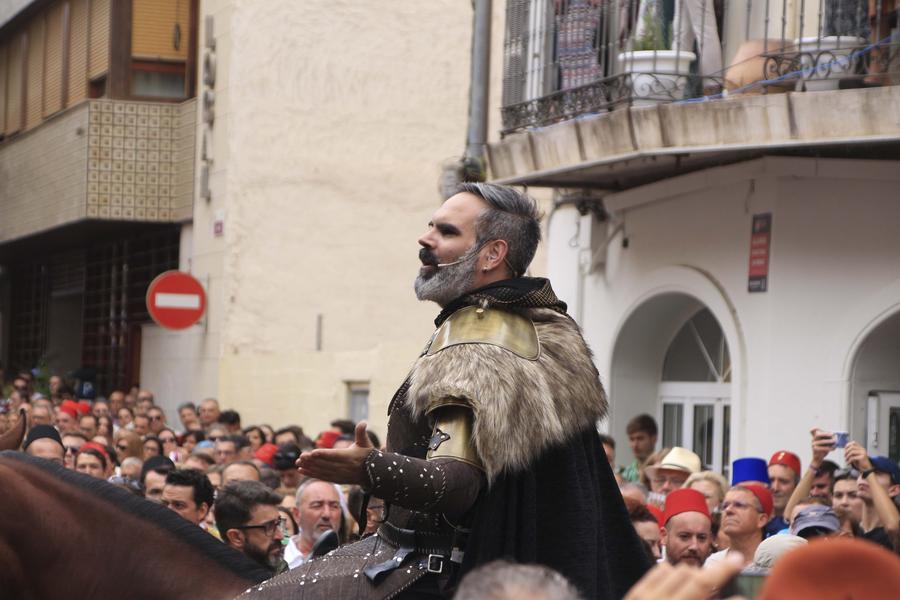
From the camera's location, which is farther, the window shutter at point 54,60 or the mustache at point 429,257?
the window shutter at point 54,60

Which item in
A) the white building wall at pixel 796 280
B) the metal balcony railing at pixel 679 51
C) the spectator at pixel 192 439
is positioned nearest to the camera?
the metal balcony railing at pixel 679 51

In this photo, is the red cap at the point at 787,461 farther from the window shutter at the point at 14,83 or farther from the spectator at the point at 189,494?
the window shutter at the point at 14,83

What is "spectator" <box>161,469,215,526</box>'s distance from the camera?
8.02 metres

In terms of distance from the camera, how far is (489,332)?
4.36m

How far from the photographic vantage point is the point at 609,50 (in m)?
13.4

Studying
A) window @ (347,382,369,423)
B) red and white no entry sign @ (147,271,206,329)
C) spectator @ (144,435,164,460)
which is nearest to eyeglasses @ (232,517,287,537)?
spectator @ (144,435,164,460)

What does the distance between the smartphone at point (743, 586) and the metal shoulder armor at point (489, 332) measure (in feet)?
6.04

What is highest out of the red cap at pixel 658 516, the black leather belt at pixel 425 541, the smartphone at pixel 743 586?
the smartphone at pixel 743 586

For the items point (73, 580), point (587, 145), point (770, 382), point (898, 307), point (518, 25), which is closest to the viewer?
point (73, 580)

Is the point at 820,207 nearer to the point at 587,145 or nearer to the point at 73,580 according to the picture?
the point at 587,145

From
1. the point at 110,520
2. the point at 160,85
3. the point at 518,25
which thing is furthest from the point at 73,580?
the point at 160,85

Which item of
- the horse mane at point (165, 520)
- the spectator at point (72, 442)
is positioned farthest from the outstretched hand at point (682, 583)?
the spectator at point (72, 442)

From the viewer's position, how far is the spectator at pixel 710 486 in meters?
9.37

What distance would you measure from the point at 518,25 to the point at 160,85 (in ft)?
35.7
